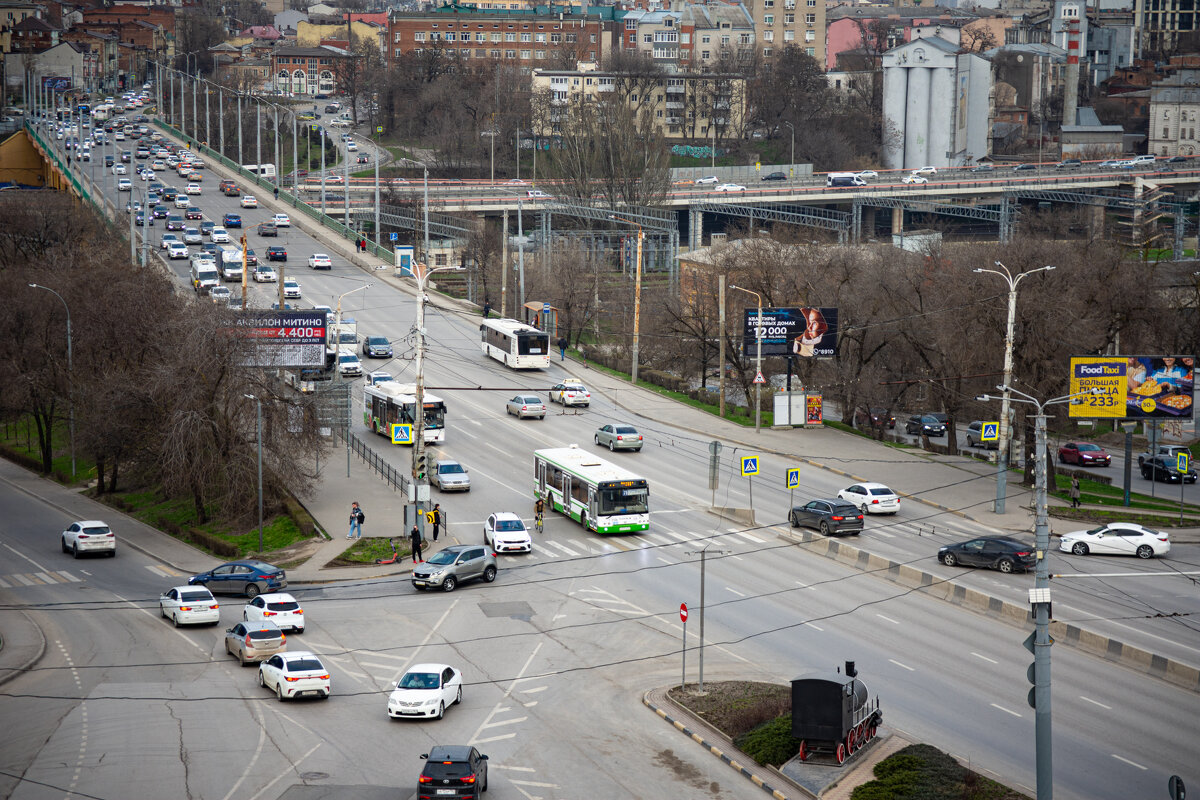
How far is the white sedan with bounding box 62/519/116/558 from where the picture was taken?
4872cm

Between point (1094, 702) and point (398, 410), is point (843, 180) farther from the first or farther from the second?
point (1094, 702)

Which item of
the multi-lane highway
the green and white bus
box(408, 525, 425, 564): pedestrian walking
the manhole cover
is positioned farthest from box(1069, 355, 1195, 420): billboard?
box(408, 525, 425, 564): pedestrian walking

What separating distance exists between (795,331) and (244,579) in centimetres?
3171

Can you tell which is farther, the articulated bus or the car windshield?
the articulated bus

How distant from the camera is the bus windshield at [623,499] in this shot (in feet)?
152

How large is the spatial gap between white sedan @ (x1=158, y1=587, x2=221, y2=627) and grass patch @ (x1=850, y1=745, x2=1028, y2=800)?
20568 millimetres

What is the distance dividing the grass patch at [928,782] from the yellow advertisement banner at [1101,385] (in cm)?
2931

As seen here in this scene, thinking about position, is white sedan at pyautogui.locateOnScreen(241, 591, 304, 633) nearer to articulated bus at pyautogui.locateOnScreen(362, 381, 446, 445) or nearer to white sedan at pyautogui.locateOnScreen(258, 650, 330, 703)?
white sedan at pyautogui.locateOnScreen(258, 650, 330, 703)

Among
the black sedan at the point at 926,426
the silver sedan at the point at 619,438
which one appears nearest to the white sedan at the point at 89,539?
the silver sedan at the point at 619,438

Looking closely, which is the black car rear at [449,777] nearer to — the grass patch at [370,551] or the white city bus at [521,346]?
the grass patch at [370,551]

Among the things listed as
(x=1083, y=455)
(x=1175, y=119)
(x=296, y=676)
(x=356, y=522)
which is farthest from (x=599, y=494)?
(x=1175, y=119)

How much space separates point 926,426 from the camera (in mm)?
75938

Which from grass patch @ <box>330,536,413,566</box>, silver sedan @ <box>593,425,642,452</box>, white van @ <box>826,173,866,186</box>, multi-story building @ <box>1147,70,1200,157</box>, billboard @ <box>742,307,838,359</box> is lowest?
grass patch @ <box>330,536,413,566</box>

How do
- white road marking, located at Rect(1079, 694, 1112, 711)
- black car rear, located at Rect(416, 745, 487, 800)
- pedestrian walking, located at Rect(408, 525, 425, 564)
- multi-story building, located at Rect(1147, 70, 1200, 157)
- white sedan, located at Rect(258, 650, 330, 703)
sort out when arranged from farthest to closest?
multi-story building, located at Rect(1147, 70, 1200, 157) → pedestrian walking, located at Rect(408, 525, 425, 564) → white sedan, located at Rect(258, 650, 330, 703) → white road marking, located at Rect(1079, 694, 1112, 711) → black car rear, located at Rect(416, 745, 487, 800)
